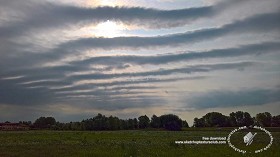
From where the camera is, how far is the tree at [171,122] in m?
170

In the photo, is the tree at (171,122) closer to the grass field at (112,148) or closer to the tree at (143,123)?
the tree at (143,123)

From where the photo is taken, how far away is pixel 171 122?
178125mm

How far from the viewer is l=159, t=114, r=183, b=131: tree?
170 m

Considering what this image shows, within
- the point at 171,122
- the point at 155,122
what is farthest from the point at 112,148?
the point at 155,122

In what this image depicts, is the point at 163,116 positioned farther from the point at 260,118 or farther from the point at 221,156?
the point at 221,156

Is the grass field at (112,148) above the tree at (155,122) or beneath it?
beneath

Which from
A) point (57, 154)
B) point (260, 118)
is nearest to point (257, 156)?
point (57, 154)

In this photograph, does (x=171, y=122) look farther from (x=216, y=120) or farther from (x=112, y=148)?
(x=112, y=148)

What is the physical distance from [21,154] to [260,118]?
431ft

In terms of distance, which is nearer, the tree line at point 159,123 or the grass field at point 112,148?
the grass field at point 112,148

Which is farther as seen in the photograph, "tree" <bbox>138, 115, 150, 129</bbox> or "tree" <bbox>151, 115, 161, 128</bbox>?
"tree" <bbox>138, 115, 150, 129</bbox>

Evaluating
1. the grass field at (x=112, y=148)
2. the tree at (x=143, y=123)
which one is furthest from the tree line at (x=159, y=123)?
the grass field at (x=112, y=148)

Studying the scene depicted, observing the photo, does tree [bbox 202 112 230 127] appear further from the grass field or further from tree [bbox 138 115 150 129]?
the grass field

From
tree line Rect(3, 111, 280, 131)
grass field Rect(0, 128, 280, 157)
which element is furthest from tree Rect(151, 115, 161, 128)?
grass field Rect(0, 128, 280, 157)
